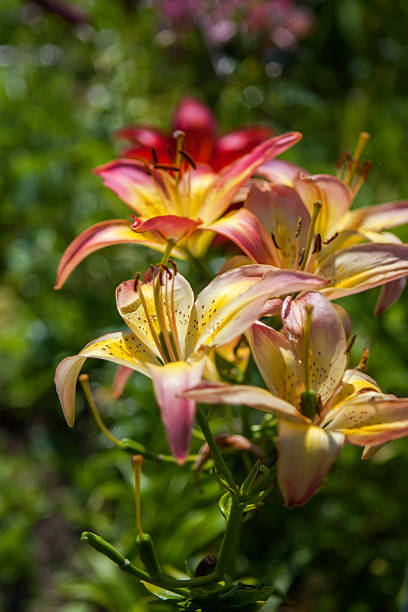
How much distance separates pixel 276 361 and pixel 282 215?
20 centimetres

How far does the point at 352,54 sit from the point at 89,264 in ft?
4.49

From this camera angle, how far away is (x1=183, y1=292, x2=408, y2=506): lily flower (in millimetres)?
434

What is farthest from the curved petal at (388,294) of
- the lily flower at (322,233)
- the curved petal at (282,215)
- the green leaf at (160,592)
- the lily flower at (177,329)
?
the green leaf at (160,592)

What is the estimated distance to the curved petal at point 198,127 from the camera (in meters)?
1.13

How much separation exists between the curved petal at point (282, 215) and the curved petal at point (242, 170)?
0.03 metres

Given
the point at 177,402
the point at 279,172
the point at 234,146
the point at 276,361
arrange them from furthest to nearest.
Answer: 1. the point at 234,146
2. the point at 279,172
3. the point at 276,361
4. the point at 177,402

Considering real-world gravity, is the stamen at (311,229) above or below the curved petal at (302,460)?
above

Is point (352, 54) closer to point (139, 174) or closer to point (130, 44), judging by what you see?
point (130, 44)

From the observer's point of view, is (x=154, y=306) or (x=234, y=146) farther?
(x=234, y=146)

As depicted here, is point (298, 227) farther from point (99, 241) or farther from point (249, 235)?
point (99, 241)

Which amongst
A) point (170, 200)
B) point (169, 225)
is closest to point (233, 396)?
point (169, 225)

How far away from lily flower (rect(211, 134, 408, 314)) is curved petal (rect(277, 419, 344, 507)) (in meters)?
0.17

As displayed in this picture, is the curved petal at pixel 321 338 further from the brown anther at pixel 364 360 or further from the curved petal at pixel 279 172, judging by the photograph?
the curved petal at pixel 279 172

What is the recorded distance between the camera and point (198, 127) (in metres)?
1.16
